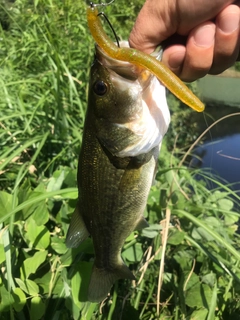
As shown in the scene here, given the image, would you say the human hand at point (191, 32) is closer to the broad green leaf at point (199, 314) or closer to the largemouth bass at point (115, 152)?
the largemouth bass at point (115, 152)

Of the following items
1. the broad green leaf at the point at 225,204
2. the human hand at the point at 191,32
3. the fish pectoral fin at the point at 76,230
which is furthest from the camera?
the broad green leaf at the point at 225,204

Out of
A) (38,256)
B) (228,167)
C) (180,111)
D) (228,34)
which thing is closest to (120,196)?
(38,256)

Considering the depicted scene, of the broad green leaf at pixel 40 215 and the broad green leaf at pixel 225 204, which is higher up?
the broad green leaf at pixel 40 215

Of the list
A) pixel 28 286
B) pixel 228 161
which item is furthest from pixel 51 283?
pixel 228 161

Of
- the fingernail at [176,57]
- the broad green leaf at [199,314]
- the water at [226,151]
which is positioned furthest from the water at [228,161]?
the fingernail at [176,57]

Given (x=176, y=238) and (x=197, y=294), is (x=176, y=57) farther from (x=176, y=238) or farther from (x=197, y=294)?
(x=197, y=294)

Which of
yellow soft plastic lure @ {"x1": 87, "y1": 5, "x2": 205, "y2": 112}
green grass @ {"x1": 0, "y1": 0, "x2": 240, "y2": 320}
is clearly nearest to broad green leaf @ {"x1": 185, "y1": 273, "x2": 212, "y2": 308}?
green grass @ {"x1": 0, "y1": 0, "x2": 240, "y2": 320}

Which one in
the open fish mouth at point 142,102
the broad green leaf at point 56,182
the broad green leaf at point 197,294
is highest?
the open fish mouth at point 142,102
